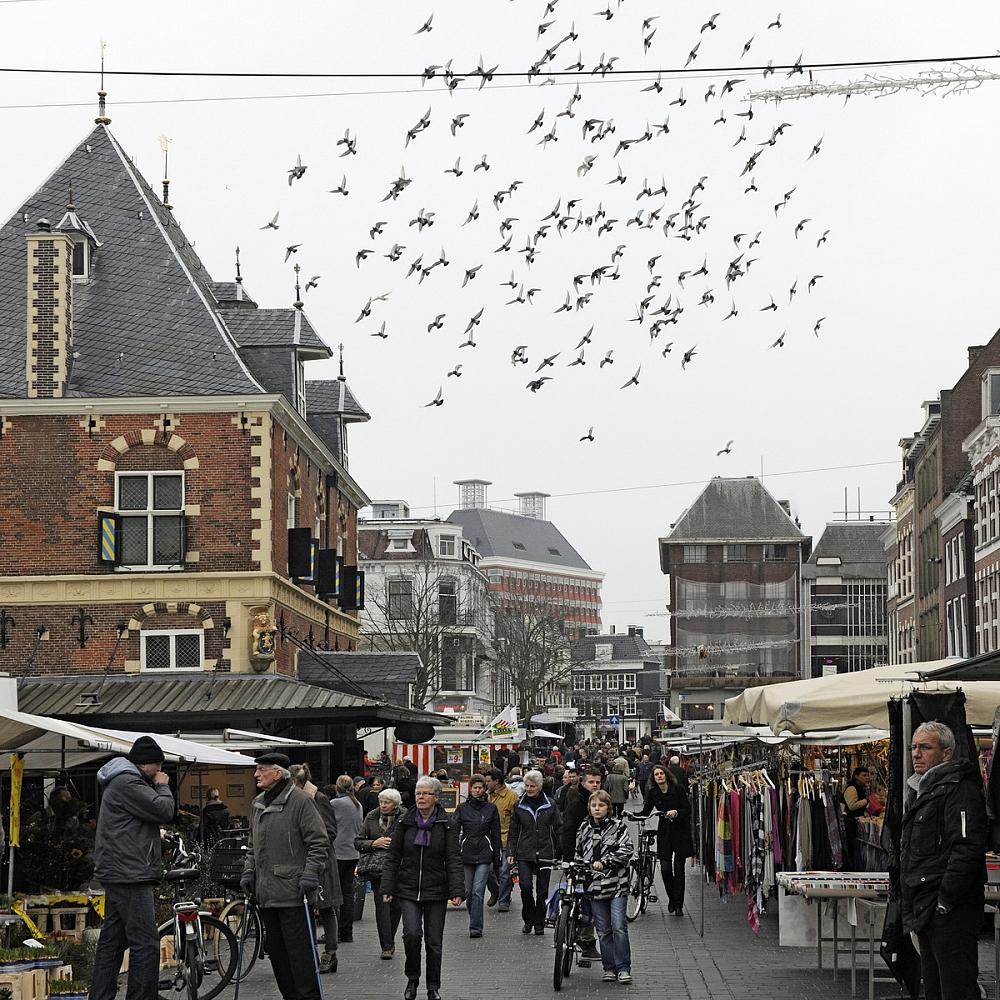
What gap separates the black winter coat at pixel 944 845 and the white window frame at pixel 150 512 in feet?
76.7

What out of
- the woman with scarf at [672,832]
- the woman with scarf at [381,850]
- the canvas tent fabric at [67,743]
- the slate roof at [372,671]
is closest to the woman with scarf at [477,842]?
the woman with scarf at [381,850]

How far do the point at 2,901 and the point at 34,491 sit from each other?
1841 cm

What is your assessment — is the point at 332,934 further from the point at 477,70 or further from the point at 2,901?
the point at 477,70

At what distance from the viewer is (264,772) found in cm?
1088

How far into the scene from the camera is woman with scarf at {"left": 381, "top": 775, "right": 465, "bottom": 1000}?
12.6m

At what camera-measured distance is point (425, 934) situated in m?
12.6

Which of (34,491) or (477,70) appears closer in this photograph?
(477,70)

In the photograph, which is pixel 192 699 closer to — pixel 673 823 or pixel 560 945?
pixel 673 823

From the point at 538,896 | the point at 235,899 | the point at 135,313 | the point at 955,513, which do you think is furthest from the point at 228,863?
the point at 955,513

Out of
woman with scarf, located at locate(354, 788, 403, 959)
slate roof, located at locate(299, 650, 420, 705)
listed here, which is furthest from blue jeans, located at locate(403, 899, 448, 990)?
slate roof, located at locate(299, 650, 420, 705)

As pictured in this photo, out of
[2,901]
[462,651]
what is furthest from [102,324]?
[462,651]

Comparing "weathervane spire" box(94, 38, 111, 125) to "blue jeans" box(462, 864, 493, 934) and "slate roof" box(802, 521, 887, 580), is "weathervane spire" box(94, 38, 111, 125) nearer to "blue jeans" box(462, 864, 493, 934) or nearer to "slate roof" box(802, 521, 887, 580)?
"blue jeans" box(462, 864, 493, 934)

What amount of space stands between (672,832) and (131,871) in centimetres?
1038

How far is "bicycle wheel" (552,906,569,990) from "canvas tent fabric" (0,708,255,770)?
3.74 meters
